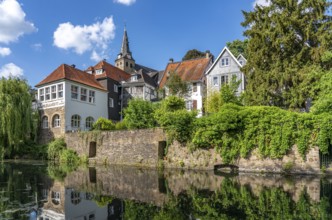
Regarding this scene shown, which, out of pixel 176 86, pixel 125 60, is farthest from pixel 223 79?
pixel 125 60

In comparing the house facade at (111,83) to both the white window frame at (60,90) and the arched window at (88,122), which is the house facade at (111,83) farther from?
the white window frame at (60,90)

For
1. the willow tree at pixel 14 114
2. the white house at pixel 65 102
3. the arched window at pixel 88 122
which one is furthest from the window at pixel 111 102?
the willow tree at pixel 14 114

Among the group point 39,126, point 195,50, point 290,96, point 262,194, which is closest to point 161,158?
point 290,96

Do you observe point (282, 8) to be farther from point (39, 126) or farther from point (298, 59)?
point (39, 126)

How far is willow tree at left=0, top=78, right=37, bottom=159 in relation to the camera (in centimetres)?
2803

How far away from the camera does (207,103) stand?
Answer: 30844 millimetres

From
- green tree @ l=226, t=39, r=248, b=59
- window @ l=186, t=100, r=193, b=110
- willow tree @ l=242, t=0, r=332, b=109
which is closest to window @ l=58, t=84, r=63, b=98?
window @ l=186, t=100, r=193, b=110

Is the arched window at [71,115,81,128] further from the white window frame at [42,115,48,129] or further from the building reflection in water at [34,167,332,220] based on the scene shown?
the building reflection in water at [34,167,332,220]

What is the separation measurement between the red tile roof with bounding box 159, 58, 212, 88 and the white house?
→ 11.0 meters

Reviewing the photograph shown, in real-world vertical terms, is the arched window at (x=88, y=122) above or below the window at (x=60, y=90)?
below

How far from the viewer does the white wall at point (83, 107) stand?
107ft

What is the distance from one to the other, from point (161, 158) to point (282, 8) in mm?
16341

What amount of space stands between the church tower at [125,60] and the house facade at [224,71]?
2692 cm

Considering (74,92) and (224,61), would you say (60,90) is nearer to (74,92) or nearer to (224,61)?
(74,92)
